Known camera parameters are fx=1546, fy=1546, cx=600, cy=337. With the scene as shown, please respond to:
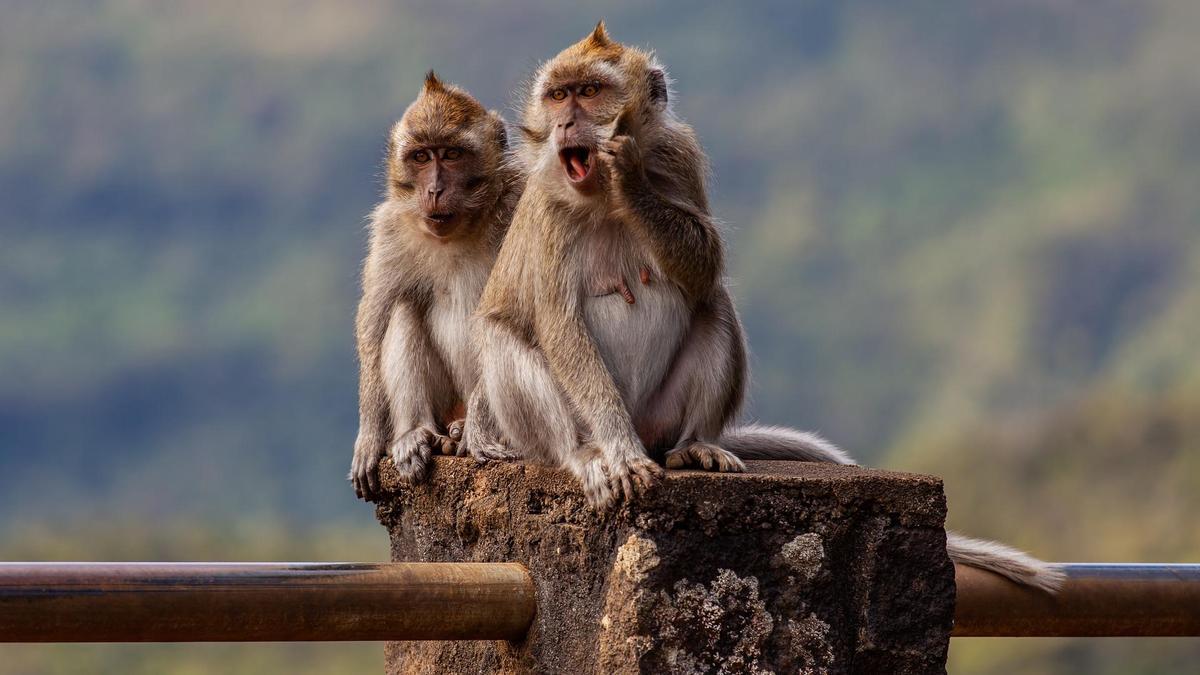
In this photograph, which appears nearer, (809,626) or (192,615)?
(192,615)

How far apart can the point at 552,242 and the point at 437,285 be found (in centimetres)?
120

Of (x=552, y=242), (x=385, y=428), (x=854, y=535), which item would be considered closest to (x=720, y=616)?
(x=854, y=535)

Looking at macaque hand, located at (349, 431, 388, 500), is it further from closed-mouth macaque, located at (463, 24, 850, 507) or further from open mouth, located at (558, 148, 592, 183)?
open mouth, located at (558, 148, 592, 183)

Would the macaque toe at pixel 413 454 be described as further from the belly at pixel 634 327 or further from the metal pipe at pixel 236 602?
the metal pipe at pixel 236 602

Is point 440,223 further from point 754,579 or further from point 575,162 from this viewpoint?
point 754,579

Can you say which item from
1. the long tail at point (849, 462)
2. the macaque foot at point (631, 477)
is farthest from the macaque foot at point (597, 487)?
the long tail at point (849, 462)

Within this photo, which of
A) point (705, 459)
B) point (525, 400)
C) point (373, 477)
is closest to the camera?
point (705, 459)

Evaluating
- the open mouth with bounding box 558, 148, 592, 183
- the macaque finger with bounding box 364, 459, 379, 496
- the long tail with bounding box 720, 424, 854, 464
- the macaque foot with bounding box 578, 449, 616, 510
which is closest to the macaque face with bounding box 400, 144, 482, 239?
the macaque finger with bounding box 364, 459, 379, 496

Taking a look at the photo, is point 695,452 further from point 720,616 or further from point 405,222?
point 405,222

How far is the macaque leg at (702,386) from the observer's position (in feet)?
14.5

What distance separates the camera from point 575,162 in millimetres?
4367

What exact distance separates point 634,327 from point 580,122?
62cm

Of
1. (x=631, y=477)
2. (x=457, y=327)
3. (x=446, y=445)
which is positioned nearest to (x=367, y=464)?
(x=446, y=445)

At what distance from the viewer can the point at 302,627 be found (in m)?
3.36
